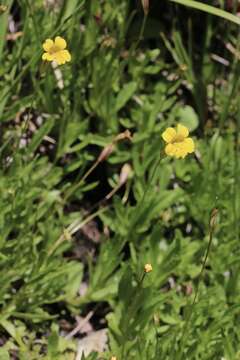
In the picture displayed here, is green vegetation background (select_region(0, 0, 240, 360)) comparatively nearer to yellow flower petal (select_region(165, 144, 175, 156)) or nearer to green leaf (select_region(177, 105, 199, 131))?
green leaf (select_region(177, 105, 199, 131))

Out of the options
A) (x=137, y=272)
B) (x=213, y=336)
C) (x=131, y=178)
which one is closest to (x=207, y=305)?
(x=213, y=336)

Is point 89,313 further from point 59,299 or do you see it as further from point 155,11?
point 155,11

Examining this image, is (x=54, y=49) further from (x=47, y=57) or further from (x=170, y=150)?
(x=170, y=150)

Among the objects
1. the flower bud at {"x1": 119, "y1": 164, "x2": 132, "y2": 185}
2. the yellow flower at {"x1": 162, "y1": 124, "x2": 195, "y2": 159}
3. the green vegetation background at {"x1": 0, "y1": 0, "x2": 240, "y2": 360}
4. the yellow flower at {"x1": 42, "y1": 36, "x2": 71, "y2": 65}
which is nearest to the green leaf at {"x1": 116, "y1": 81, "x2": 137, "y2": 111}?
the green vegetation background at {"x1": 0, "y1": 0, "x2": 240, "y2": 360}

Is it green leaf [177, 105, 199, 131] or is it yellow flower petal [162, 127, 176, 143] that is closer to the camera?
yellow flower petal [162, 127, 176, 143]

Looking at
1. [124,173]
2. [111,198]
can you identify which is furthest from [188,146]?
[111,198]

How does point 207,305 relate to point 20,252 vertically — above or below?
below

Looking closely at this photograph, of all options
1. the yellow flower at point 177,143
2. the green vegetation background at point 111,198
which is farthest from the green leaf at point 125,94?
the yellow flower at point 177,143
